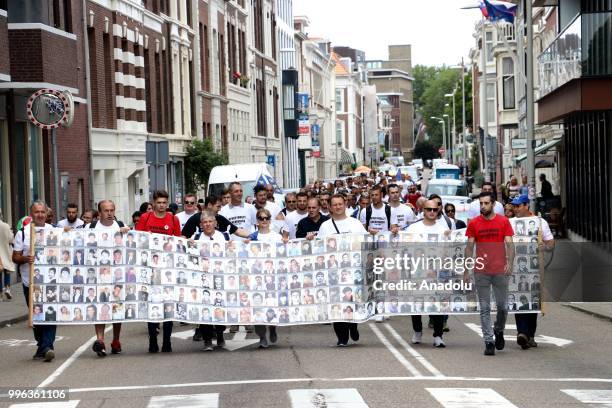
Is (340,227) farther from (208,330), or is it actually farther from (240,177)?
(240,177)

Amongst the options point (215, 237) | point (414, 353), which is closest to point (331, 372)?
point (414, 353)

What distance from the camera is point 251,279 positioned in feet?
55.1

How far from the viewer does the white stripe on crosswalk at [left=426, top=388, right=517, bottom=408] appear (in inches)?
453

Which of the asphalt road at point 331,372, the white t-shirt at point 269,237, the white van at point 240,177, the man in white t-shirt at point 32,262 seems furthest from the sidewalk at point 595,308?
the white van at point 240,177

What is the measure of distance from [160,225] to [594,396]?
6.58 meters

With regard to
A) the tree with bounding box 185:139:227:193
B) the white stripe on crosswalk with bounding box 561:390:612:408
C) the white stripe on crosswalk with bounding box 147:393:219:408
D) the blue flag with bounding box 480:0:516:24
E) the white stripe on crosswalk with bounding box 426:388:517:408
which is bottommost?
the white stripe on crosswalk with bounding box 561:390:612:408

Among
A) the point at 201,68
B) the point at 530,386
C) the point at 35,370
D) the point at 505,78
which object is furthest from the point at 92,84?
the point at 505,78

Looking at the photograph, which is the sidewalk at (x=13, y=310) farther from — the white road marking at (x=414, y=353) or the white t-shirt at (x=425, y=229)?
the white t-shirt at (x=425, y=229)

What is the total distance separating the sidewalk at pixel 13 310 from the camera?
21953 mm

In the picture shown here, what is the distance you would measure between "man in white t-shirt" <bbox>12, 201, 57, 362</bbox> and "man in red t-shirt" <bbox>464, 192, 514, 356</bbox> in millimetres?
5007

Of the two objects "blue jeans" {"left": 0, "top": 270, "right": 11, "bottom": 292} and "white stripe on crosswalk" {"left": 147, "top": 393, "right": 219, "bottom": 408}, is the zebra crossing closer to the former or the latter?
"white stripe on crosswalk" {"left": 147, "top": 393, "right": 219, "bottom": 408}

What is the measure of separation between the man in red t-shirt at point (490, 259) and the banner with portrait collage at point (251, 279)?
2.66 ft

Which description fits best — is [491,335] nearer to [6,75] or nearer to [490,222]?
[490,222]

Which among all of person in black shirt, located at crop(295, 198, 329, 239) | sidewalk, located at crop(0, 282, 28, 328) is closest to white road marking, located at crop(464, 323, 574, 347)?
person in black shirt, located at crop(295, 198, 329, 239)
